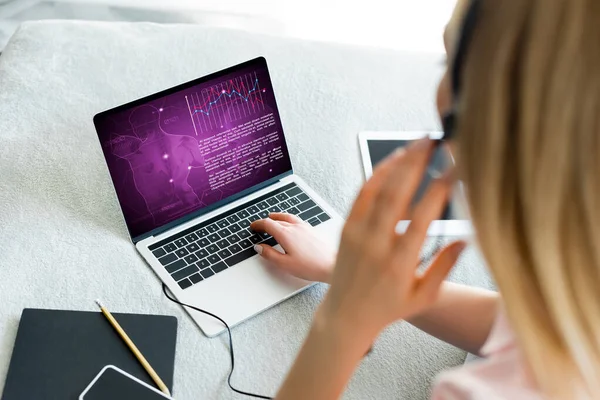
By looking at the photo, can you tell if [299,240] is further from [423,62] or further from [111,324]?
[423,62]

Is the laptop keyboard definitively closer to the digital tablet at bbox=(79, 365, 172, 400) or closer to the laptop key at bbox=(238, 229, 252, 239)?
the laptop key at bbox=(238, 229, 252, 239)

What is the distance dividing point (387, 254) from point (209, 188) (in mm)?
410

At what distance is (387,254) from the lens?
625 mm

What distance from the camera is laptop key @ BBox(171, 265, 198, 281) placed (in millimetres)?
914

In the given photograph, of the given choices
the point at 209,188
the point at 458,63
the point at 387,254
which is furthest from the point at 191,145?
the point at 458,63

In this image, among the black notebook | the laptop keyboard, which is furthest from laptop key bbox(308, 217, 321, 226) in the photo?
the black notebook

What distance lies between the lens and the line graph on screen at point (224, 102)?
95 cm

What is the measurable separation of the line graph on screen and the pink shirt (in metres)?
0.45

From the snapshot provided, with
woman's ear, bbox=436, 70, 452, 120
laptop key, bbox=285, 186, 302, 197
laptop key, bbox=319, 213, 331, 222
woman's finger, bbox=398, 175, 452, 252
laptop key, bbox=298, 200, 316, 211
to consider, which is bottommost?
laptop key, bbox=319, 213, 331, 222

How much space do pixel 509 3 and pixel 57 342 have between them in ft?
1.93

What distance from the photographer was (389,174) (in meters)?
0.60

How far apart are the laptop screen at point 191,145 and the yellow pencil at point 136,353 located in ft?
0.43

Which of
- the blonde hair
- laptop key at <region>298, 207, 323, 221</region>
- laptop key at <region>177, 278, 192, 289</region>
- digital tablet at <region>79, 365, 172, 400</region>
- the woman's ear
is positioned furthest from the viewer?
laptop key at <region>298, 207, 323, 221</region>

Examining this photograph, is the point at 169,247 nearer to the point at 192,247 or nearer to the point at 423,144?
the point at 192,247
